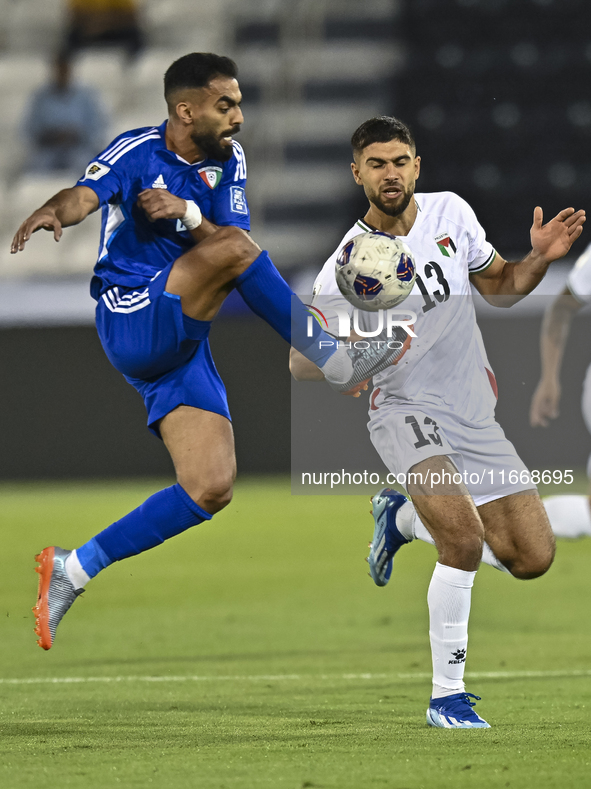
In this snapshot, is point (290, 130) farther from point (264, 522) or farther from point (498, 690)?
point (498, 690)

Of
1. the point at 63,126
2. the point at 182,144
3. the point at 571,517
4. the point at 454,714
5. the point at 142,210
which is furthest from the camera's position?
the point at 63,126

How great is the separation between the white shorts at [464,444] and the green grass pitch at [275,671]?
2.30 feet

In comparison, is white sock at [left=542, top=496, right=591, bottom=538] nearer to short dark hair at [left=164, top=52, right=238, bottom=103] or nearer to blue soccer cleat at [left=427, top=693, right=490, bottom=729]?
blue soccer cleat at [left=427, top=693, right=490, bottom=729]

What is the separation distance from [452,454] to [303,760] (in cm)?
110

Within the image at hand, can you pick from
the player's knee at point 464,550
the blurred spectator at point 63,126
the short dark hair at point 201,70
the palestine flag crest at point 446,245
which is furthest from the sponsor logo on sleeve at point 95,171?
the blurred spectator at point 63,126

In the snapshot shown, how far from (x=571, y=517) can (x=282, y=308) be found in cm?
235

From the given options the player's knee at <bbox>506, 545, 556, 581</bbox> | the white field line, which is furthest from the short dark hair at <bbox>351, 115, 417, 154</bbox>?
the white field line

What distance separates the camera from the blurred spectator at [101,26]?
12.9 m

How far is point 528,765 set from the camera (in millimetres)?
2988

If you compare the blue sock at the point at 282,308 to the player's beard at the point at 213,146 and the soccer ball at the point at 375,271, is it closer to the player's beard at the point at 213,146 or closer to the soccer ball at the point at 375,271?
the soccer ball at the point at 375,271

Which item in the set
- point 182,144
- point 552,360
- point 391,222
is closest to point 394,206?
point 391,222

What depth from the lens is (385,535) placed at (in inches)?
179

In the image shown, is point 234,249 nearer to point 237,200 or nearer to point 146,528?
point 237,200

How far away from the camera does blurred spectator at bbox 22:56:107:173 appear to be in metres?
11.4
